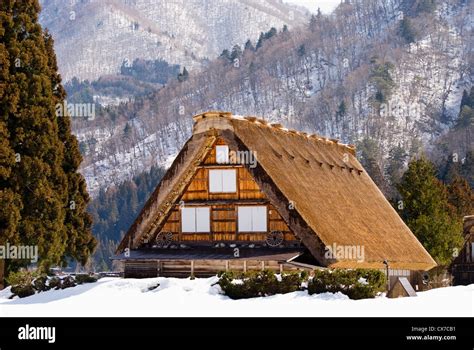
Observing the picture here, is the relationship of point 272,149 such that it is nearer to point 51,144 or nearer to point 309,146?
point 309,146

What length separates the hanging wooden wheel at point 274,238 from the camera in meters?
36.9

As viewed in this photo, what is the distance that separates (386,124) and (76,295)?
547ft

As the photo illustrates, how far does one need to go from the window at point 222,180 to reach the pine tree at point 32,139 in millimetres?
7461

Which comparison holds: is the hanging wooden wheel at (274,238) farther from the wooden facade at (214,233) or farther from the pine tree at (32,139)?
the pine tree at (32,139)

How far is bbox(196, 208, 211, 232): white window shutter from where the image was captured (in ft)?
127

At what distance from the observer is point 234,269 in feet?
121

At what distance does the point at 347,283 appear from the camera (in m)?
31.8

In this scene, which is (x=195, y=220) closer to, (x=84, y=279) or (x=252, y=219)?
(x=252, y=219)

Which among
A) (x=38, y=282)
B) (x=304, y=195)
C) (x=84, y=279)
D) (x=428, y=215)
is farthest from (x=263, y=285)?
(x=428, y=215)

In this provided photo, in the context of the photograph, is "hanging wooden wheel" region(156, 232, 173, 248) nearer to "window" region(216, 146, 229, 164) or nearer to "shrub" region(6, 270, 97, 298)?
"shrub" region(6, 270, 97, 298)

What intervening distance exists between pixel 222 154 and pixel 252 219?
3033 millimetres

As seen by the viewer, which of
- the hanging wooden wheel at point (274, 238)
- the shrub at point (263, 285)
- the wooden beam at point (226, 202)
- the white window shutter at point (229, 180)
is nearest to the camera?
the shrub at point (263, 285)

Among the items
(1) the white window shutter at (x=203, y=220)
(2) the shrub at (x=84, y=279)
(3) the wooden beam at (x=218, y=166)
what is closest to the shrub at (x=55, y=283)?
(2) the shrub at (x=84, y=279)
